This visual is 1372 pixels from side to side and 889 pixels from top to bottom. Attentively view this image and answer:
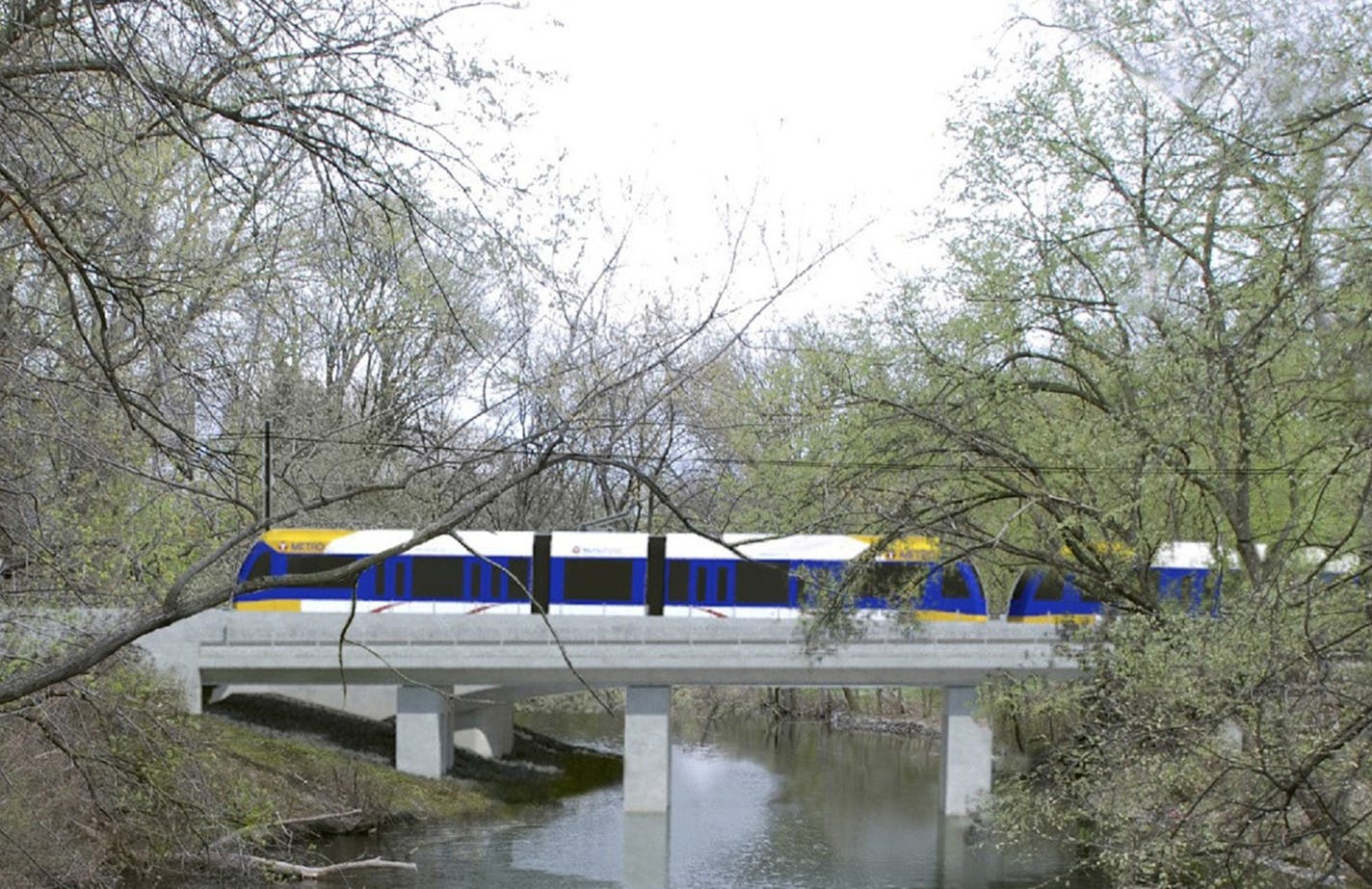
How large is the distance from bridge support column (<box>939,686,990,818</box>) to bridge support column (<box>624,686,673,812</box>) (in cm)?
534

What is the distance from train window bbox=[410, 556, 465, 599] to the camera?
2872cm

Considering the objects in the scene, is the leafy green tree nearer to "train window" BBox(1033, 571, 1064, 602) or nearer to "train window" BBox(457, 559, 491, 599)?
"train window" BBox(1033, 571, 1064, 602)

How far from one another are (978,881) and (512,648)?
9277 millimetres

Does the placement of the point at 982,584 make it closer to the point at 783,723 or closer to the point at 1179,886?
the point at 783,723

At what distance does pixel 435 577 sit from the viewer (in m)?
28.8

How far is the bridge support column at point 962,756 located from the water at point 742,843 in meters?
0.62

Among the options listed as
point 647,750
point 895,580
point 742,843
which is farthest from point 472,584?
point 895,580

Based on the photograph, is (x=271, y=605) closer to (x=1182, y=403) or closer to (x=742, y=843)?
(x=742, y=843)

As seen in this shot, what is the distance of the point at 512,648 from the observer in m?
26.3

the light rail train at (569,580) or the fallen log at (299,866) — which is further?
the light rail train at (569,580)

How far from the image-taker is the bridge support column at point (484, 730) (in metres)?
32.2

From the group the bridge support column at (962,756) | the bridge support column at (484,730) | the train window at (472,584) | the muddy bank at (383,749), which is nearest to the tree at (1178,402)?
the bridge support column at (962,756)

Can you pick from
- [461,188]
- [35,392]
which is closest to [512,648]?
[35,392]

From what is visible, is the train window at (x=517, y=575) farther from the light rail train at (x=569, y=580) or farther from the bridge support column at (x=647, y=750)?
the bridge support column at (x=647, y=750)
